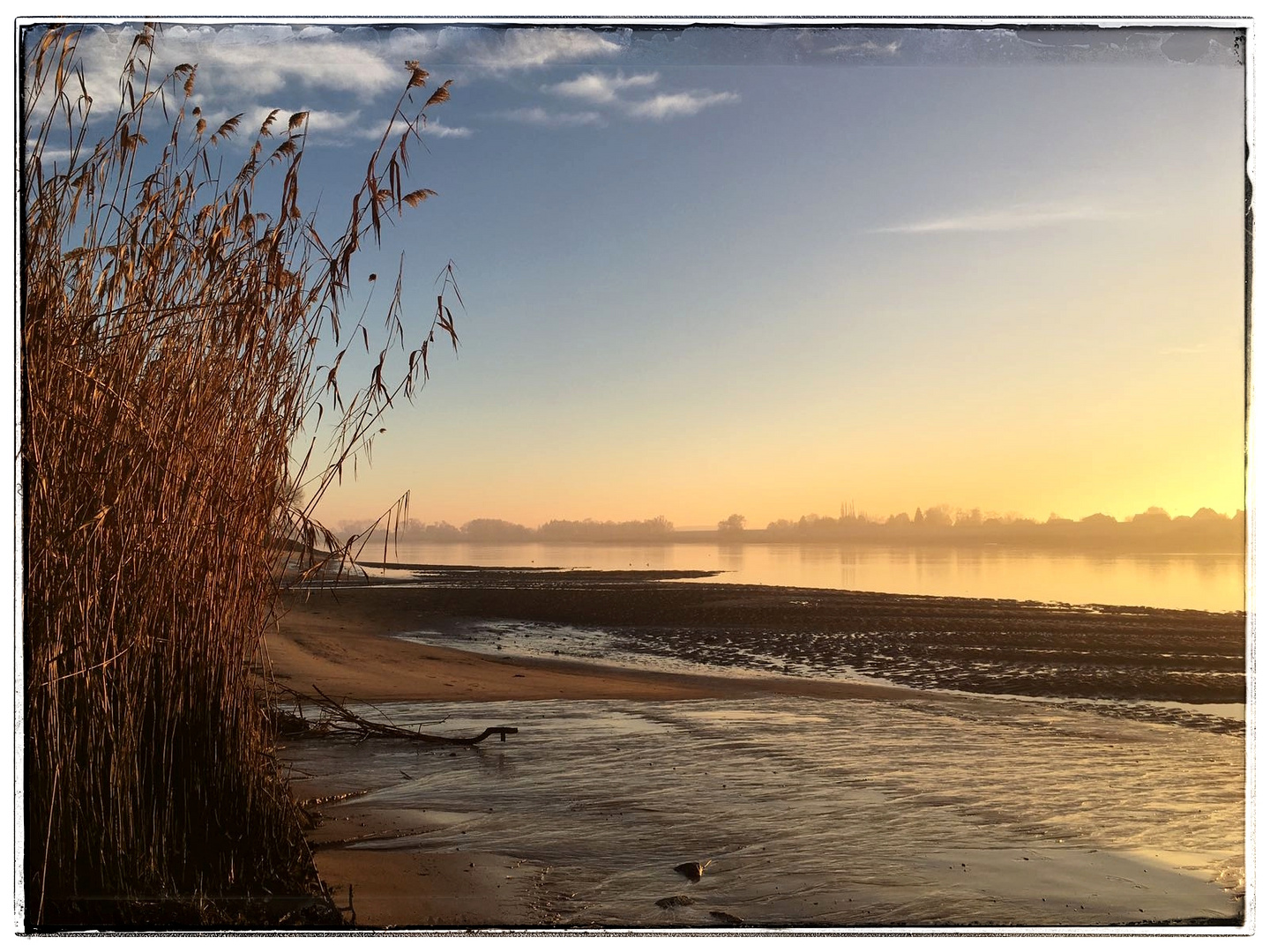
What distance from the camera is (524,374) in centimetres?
495

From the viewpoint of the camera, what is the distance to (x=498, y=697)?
18.8 ft

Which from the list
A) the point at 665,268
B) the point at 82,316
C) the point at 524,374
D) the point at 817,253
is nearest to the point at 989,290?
the point at 817,253

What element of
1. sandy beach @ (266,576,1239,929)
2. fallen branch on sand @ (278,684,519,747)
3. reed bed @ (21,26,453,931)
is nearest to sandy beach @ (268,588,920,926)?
sandy beach @ (266,576,1239,929)

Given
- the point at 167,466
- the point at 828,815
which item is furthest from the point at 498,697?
the point at 167,466

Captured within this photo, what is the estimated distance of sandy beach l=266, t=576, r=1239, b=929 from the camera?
2.56 meters

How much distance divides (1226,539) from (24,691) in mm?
3287

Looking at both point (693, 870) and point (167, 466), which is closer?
point (167, 466)

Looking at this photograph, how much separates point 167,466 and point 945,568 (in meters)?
18.4

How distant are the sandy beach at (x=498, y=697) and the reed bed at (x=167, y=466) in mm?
308

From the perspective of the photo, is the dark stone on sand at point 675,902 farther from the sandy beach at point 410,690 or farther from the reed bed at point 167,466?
the reed bed at point 167,466

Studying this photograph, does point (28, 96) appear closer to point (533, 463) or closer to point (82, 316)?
→ point (82, 316)

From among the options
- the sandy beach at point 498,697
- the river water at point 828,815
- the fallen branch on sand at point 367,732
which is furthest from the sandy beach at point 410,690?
the fallen branch on sand at point 367,732

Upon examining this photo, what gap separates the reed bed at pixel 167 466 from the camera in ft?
7.32

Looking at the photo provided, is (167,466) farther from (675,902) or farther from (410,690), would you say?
(410,690)
